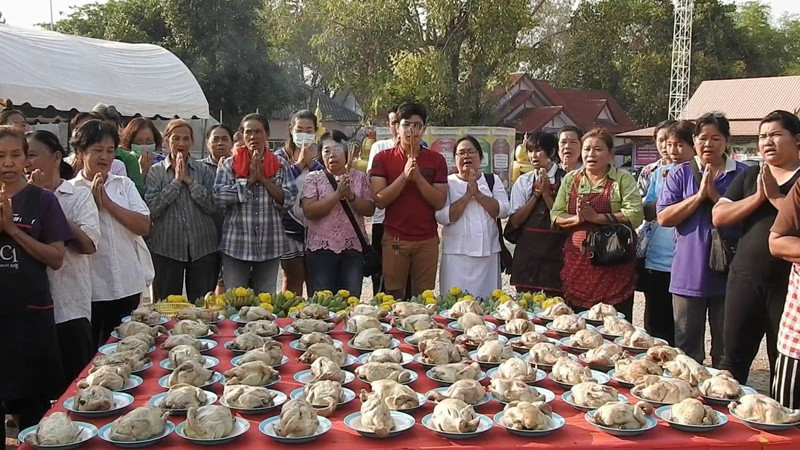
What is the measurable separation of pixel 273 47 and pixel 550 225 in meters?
19.5

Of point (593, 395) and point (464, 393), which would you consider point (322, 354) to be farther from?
point (593, 395)

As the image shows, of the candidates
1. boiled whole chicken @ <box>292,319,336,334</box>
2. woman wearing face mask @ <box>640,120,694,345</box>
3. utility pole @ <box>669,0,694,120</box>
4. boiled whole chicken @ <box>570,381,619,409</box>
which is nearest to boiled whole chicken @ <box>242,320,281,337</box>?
boiled whole chicken @ <box>292,319,336,334</box>

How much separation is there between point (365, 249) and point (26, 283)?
227 centimetres

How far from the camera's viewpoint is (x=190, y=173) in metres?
4.77

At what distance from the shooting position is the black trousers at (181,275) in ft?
15.6

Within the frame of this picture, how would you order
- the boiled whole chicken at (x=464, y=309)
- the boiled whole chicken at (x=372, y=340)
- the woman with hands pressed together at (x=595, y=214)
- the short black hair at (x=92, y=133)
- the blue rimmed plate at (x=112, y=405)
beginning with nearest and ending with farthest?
the blue rimmed plate at (x=112, y=405) < the boiled whole chicken at (x=372, y=340) < the boiled whole chicken at (x=464, y=309) < the short black hair at (x=92, y=133) < the woman with hands pressed together at (x=595, y=214)

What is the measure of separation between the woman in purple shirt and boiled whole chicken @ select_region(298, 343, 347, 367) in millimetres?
2277

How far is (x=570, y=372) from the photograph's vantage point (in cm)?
251

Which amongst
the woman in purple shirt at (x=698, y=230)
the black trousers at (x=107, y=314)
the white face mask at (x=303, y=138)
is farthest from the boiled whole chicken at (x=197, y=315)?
the woman in purple shirt at (x=698, y=230)

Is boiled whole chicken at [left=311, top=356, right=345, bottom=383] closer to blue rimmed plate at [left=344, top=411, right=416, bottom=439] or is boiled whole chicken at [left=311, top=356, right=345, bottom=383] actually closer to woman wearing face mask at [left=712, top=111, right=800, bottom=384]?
blue rimmed plate at [left=344, top=411, right=416, bottom=439]

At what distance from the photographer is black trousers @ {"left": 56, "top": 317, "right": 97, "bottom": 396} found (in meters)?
3.33

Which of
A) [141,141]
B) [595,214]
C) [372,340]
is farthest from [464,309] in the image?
[141,141]

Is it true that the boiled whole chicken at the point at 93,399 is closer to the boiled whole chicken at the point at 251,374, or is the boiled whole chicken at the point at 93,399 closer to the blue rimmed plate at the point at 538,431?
the boiled whole chicken at the point at 251,374

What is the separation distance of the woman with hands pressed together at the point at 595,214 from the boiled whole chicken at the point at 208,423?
2837 millimetres
